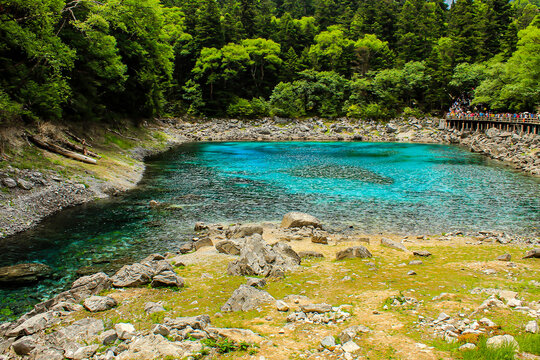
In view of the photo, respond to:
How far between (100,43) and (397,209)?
30.3 metres

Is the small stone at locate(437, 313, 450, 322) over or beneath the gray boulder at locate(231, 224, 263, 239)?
over

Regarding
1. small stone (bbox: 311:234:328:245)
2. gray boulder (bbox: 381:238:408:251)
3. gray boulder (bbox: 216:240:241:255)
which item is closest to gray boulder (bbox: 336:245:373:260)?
gray boulder (bbox: 381:238:408:251)

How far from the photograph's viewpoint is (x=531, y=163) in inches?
1582

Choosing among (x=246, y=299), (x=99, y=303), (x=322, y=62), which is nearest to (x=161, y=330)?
(x=246, y=299)

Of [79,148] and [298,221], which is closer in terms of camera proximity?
[298,221]

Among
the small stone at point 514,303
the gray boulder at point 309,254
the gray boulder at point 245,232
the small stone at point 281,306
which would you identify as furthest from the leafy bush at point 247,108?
the small stone at point 514,303

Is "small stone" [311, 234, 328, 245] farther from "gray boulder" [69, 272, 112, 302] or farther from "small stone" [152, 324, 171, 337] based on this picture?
"small stone" [152, 324, 171, 337]

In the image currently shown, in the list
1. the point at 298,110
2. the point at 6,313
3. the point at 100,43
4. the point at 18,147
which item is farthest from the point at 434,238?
the point at 298,110

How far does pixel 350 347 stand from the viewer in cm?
776

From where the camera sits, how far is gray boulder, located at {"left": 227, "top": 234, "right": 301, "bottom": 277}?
512 inches

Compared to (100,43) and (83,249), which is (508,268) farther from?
(100,43)

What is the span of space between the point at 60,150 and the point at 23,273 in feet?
56.4

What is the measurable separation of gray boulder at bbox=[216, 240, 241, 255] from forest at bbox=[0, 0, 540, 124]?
2910 cm

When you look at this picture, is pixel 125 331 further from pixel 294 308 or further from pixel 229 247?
pixel 229 247
